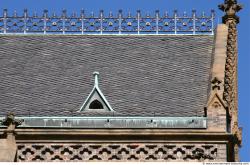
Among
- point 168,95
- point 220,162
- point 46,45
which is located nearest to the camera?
point 220,162

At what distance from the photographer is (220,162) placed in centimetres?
5344

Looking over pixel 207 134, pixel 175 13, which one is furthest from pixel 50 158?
pixel 175 13

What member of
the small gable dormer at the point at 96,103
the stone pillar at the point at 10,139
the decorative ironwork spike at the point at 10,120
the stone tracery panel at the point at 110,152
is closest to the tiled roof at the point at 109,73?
the small gable dormer at the point at 96,103

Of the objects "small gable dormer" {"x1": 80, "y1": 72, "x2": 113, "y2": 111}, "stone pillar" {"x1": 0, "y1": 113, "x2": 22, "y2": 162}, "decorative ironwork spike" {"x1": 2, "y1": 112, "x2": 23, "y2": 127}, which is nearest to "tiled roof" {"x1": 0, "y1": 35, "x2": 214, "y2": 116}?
"small gable dormer" {"x1": 80, "y1": 72, "x2": 113, "y2": 111}

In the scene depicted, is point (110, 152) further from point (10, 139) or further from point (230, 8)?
point (230, 8)

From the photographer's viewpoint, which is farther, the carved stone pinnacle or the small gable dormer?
the small gable dormer

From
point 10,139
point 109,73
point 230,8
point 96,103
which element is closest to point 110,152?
point 96,103

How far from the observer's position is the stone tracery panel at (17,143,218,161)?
5503 cm

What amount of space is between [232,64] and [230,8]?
9.81 ft

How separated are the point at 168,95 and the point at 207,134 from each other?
258 centimetres

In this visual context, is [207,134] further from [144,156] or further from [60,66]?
[60,66]

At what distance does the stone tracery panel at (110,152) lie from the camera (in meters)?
55.0

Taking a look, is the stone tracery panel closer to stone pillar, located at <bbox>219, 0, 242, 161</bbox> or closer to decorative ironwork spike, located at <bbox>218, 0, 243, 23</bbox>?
stone pillar, located at <bbox>219, 0, 242, 161</bbox>

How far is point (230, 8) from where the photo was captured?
61375 mm
